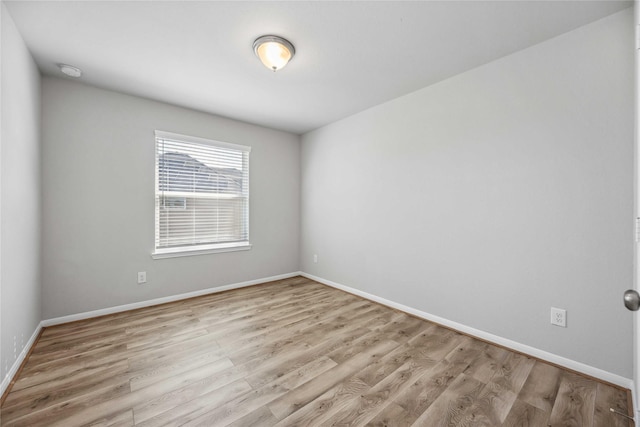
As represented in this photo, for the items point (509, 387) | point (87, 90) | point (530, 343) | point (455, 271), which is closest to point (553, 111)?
Answer: point (455, 271)

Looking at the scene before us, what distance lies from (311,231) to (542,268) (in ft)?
9.85

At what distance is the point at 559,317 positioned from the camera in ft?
6.55

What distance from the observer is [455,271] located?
2.60 metres

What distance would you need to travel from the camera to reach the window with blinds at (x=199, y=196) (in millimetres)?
3307

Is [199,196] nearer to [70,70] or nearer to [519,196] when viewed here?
[70,70]

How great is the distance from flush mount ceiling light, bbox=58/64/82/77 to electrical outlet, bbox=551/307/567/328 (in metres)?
4.56

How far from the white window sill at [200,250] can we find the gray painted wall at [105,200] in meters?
0.07

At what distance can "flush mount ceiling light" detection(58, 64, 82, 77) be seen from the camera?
2412 mm

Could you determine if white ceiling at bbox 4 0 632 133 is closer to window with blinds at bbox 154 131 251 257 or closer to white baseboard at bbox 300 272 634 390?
window with blinds at bbox 154 131 251 257

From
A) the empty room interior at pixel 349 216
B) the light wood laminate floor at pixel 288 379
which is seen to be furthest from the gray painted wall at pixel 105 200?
the light wood laminate floor at pixel 288 379

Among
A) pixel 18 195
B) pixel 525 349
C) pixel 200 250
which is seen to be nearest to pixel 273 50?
pixel 18 195

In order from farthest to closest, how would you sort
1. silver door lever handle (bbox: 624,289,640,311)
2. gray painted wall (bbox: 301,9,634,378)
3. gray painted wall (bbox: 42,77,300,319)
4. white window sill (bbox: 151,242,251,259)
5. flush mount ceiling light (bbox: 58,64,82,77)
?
white window sill (bbox: 151,242,251,259) < gray painted wall (bbox: 42,77,300,319) < flush mount ceiling light (bbox: 58,64,82,77) < gray painted wall (bbox: 301,9,634,378) < silver door lever handle (bbox: 624,289,640,311)

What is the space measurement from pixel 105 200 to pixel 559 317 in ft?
14.3

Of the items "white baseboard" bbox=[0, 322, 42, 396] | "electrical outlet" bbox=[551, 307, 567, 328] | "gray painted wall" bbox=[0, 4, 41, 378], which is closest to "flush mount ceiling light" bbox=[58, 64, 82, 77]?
"gray painted wall" bbox=[0, 4, 41, 378]
